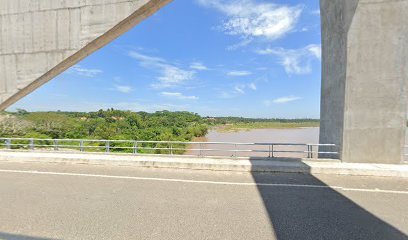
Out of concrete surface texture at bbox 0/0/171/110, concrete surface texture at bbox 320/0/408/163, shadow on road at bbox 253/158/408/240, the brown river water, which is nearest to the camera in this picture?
shadow on road at bbox 253/158/408/240

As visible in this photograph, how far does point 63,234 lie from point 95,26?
8204 millimetres

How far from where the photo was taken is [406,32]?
22.7 ft

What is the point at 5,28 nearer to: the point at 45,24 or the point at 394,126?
the point at 45,24

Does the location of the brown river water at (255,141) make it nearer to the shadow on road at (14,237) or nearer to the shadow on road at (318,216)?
the shadow on road at (318,216)

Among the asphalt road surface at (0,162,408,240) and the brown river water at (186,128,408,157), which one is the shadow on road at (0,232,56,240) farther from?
the brown river water at (186,128,408,157)

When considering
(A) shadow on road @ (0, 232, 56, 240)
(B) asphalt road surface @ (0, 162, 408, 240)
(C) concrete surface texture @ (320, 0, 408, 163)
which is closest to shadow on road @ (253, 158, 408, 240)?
(B) asphalt road surface @ (0, 162, 408, 240)

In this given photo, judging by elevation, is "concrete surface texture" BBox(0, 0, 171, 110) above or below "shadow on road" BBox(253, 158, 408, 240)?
above

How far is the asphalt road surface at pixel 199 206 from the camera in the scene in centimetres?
344

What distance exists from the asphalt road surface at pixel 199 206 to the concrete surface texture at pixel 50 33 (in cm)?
465

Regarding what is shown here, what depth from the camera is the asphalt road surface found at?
3441mm

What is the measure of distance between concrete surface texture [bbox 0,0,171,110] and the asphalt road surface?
15.2 ft

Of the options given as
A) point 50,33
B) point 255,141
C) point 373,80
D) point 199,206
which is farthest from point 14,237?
point 255,141

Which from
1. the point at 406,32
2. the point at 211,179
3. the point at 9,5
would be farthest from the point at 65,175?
the point at 406,32

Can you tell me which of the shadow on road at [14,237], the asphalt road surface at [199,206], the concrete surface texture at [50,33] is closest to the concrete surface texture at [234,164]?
the asphalt road surface at [199,206]
